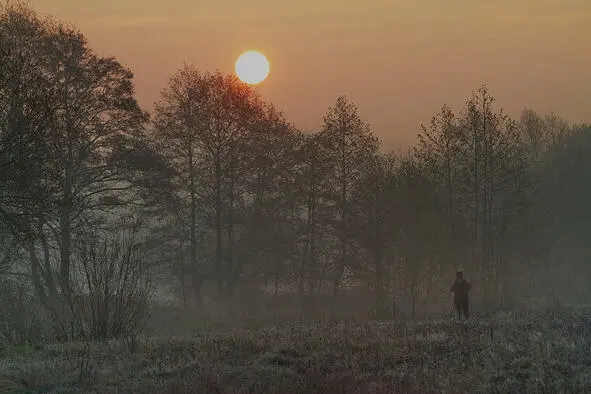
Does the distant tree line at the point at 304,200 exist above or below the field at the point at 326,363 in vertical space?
above

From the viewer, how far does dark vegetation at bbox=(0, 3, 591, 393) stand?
10.8m

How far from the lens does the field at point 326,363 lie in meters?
9.12

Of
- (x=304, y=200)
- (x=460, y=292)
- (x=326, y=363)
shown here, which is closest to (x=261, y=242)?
(x=304, y=200)

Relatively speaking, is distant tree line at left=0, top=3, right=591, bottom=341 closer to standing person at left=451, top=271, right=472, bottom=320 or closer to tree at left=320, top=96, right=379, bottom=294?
tree at left=320, top=96, right=379, bottom=294

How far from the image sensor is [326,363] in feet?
34.7

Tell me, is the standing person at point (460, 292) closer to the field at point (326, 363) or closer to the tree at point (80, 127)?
the field at point (326, 363)

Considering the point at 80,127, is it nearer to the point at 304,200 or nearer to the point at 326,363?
the point at 304,200

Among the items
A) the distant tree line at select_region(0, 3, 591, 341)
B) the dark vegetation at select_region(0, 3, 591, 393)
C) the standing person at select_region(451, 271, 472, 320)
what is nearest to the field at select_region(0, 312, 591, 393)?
the dark vegetation at select_region(0, 3, 591, 393)

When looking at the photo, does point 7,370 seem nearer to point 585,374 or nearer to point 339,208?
point 585,374

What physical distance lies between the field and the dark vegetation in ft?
0.20

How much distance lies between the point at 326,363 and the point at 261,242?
29171mm

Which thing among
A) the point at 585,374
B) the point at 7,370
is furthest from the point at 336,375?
the point at 7,370

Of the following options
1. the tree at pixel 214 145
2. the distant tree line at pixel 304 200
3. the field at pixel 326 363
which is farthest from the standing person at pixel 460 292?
the tree at pixel 214 145

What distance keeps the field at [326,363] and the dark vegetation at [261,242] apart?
6cm
